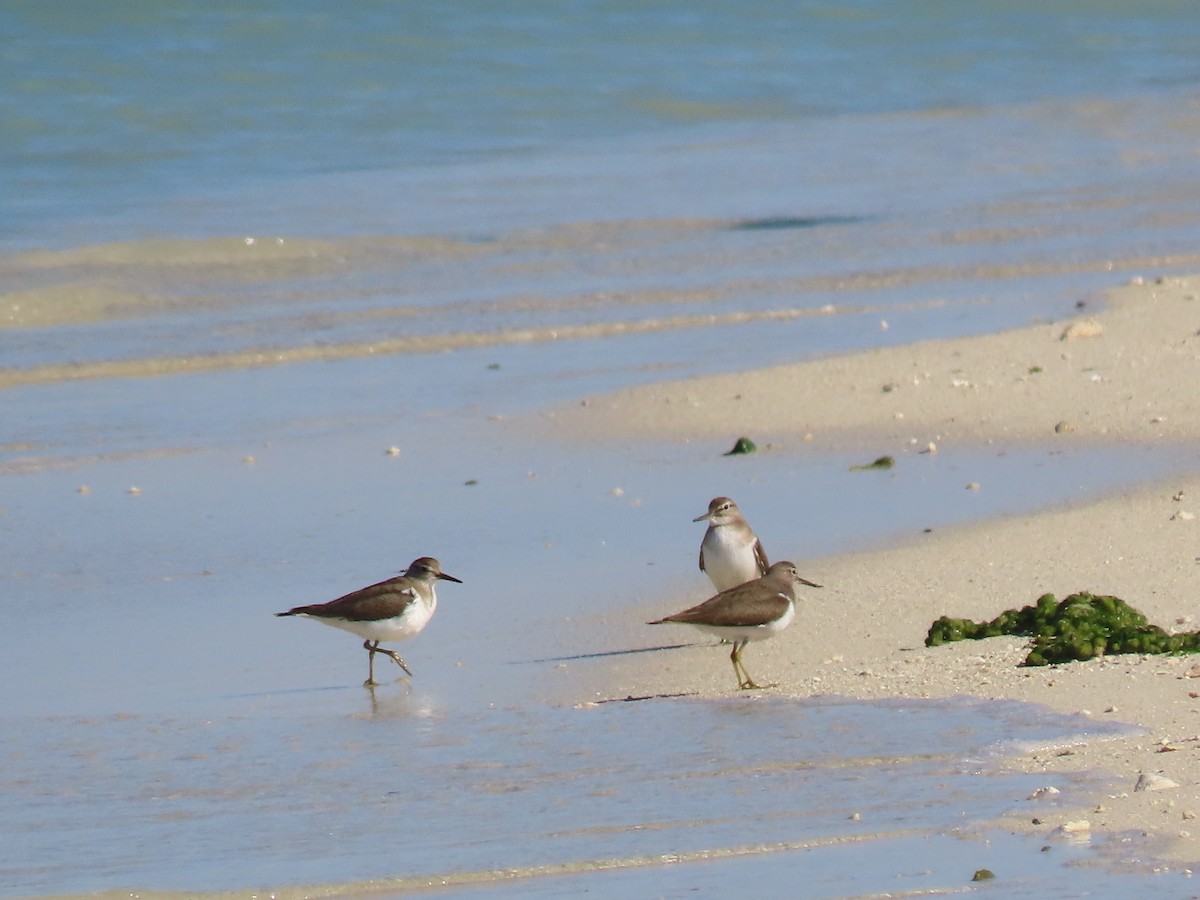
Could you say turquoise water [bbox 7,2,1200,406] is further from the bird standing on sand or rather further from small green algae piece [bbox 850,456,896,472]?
the bird standing on sand

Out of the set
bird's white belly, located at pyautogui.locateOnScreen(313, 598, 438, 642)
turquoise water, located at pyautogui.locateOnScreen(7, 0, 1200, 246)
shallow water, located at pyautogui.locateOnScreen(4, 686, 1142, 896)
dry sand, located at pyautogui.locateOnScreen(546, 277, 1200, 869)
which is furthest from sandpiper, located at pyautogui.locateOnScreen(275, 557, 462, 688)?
turquoise water, located at pyautogui.locateOnScreen(7, 0, 1200, 246)

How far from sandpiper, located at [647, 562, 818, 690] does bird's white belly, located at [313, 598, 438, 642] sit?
987 mm

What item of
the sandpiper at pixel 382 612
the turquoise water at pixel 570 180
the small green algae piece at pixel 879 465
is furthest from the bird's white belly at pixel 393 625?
the turquoise water at pixel 570 180

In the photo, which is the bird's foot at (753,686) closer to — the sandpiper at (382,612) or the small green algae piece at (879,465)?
the sandpiper at (382,612)

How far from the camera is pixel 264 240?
20469 millimetres

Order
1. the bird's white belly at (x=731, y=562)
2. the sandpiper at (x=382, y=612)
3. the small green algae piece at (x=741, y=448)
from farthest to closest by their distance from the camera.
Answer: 1. the small green algae piece at (x=741, y=448)
2. the bird's white belly at (x=731, y=562)
3. the sandpiper at (x=382, y=612)

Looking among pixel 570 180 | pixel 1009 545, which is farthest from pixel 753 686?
pixel 570 180

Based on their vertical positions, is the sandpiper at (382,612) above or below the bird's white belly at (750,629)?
above

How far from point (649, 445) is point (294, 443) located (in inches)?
77.8

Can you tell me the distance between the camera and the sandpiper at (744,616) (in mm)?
7434

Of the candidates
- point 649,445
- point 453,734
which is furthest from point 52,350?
point 453,734

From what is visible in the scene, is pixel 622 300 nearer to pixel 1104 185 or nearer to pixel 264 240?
pixel 264 240

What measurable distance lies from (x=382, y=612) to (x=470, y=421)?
15.4ft

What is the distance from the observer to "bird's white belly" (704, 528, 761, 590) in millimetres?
8453
